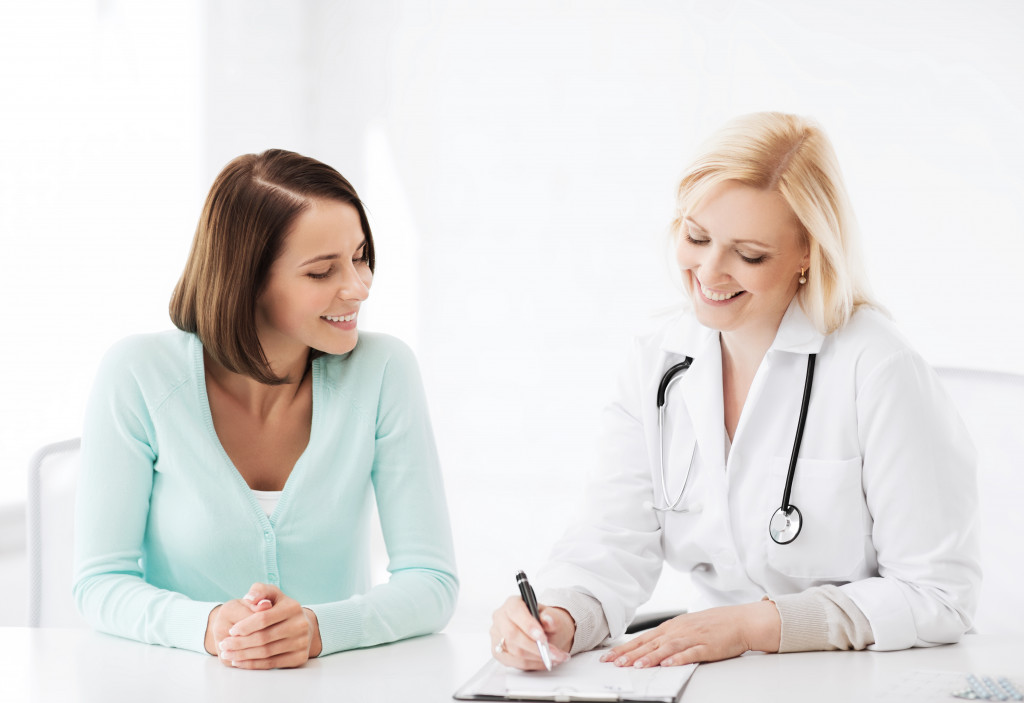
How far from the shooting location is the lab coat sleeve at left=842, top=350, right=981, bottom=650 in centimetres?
136

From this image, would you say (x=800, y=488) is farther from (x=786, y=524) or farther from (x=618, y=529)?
(x=618, y=529)

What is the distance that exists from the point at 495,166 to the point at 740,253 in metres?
2.57

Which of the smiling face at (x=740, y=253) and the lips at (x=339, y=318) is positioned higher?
the smiling face at (x=740, y=253)

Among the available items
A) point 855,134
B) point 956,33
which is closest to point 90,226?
point 855,134

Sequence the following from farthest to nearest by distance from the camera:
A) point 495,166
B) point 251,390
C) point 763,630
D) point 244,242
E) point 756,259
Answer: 1. point 495,166
2. point 251,390
3. point 244,242
4. point 756,259
5. point 763,630

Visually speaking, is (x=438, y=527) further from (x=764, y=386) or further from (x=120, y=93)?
(x=120, y=93)

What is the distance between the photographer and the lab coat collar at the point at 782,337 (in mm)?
1560

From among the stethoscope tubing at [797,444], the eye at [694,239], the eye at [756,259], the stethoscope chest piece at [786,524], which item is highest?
the eye at [694,239]

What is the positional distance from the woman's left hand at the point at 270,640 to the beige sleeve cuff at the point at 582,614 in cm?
34

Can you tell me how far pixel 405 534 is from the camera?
1.62 meters

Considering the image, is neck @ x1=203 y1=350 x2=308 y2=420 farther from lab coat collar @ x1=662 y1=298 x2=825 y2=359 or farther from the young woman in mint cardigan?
lab coat collar @ x1=662 y1=298 x2=825 y2=359

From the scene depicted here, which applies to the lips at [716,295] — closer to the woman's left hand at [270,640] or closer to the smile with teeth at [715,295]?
the smile with teeth at [715,295]

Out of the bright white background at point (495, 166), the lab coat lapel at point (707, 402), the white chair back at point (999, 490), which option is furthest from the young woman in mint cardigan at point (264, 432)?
the bright white background at point (495, 166)

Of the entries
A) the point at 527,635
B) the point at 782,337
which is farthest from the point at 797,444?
the point at 527,635
